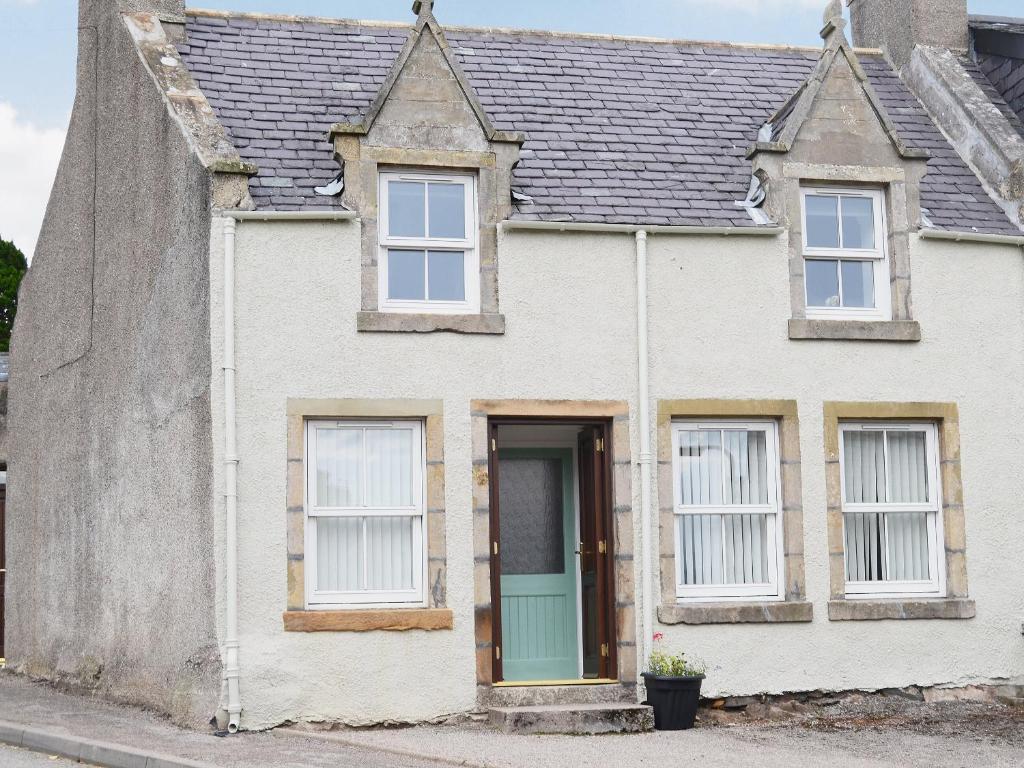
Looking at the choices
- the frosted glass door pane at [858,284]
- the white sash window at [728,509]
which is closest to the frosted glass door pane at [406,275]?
the white sash window at [728,509]

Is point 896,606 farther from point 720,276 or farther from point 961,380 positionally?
point 720,276

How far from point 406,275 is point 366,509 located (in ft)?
6.98

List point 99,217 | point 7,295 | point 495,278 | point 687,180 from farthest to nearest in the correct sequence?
point 7,295, point 99,217, point 687,180, point 495,278

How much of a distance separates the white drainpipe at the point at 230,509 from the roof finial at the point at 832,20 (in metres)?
6.40

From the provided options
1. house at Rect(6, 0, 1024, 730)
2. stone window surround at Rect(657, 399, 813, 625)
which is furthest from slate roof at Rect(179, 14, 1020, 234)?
stone window surround at Rect(657, 399, 813, 625)

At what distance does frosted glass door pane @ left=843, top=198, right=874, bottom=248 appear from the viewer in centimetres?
1362

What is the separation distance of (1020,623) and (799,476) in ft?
8.38

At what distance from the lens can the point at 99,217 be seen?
49.9ft

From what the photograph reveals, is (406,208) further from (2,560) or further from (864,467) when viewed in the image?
(2,560)

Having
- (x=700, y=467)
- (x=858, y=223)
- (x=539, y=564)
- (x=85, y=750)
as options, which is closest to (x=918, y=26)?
(x=858, y=223)

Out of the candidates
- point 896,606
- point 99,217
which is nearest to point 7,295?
point 99,217

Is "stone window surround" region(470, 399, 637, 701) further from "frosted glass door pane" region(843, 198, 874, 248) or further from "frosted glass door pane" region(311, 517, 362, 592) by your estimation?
"frosted glass door pane" region(843, 198, 874, 248)

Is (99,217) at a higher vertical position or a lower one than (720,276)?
higher

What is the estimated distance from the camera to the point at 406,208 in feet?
42.0
